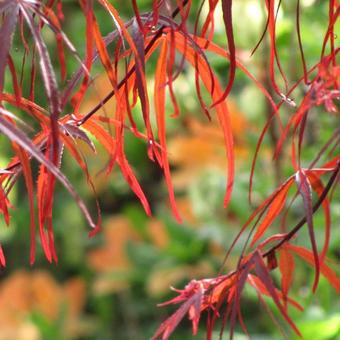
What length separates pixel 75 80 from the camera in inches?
21.2

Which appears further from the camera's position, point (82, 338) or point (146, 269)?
point (82, 338)

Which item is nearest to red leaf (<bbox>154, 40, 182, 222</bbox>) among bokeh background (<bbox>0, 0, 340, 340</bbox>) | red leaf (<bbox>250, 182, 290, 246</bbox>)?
red leaf (<bbox>250, 182, 290, 246</bbox>)

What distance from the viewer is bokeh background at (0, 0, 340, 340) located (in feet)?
5.64

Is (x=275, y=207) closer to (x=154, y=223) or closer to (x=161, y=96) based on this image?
(x=161, y=96)

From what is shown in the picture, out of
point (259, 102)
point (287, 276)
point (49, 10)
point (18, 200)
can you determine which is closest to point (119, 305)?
point (18, 200)

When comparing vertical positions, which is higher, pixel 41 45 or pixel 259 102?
pixel 41 45

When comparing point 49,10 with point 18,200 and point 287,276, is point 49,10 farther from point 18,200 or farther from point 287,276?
point 18,200

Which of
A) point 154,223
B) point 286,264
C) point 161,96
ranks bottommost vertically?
point 154,223

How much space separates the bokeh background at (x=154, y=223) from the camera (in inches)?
67.7

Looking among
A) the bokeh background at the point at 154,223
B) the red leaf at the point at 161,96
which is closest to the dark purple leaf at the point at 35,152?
the red leaf at the point at 161,96

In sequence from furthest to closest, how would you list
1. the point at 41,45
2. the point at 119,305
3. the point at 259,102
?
1. the point at 119,305
2. the point at 259,102
3. the point at 41,45

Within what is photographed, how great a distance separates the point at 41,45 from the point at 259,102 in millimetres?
1515

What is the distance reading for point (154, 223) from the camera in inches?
89.0

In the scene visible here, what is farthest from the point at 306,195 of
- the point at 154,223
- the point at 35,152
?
the point at 154,223
